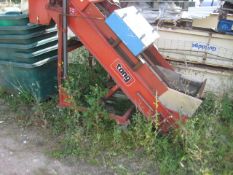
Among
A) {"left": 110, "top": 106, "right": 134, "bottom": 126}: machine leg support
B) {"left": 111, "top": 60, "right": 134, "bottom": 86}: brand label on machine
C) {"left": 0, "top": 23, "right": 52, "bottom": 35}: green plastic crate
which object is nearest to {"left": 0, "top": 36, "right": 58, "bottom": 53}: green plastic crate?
{"left": 0, "top": 23, "right": 52, "bottom": 35}: green plastic crate

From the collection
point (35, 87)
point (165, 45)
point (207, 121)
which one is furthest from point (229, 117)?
point (35, 87)

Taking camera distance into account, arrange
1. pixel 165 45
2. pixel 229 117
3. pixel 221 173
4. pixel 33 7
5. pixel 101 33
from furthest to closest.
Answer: pixel 165 45 → pixel 229 117 → pixel 33 7 → pixel 101 33 → pixel 221 173

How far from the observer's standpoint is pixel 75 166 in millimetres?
3621

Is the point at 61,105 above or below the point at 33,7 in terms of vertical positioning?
below

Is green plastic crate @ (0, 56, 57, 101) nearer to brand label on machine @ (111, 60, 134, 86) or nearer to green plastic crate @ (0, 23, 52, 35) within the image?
green plastic crate @ (0, 23, 52, 35)

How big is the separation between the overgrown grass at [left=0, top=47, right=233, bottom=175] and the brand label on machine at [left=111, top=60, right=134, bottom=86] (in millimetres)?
364

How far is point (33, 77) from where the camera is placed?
4.44 metres

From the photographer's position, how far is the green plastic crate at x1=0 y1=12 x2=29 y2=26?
165 inches

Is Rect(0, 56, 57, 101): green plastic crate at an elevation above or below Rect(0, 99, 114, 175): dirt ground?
above

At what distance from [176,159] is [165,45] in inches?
80.9

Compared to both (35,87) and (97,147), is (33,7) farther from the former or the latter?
(97,147)

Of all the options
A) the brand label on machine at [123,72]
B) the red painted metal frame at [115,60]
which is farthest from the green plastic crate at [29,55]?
the brand label on machine at [123,72]

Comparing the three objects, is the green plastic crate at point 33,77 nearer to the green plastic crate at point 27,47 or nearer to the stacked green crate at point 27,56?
the stacked green crate at point 27,56

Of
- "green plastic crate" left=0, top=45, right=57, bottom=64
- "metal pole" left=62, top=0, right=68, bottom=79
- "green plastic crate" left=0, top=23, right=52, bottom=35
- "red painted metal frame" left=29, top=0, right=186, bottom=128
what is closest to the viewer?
"red painted metal frame" left=29, top=0, right=186, bottom=128
